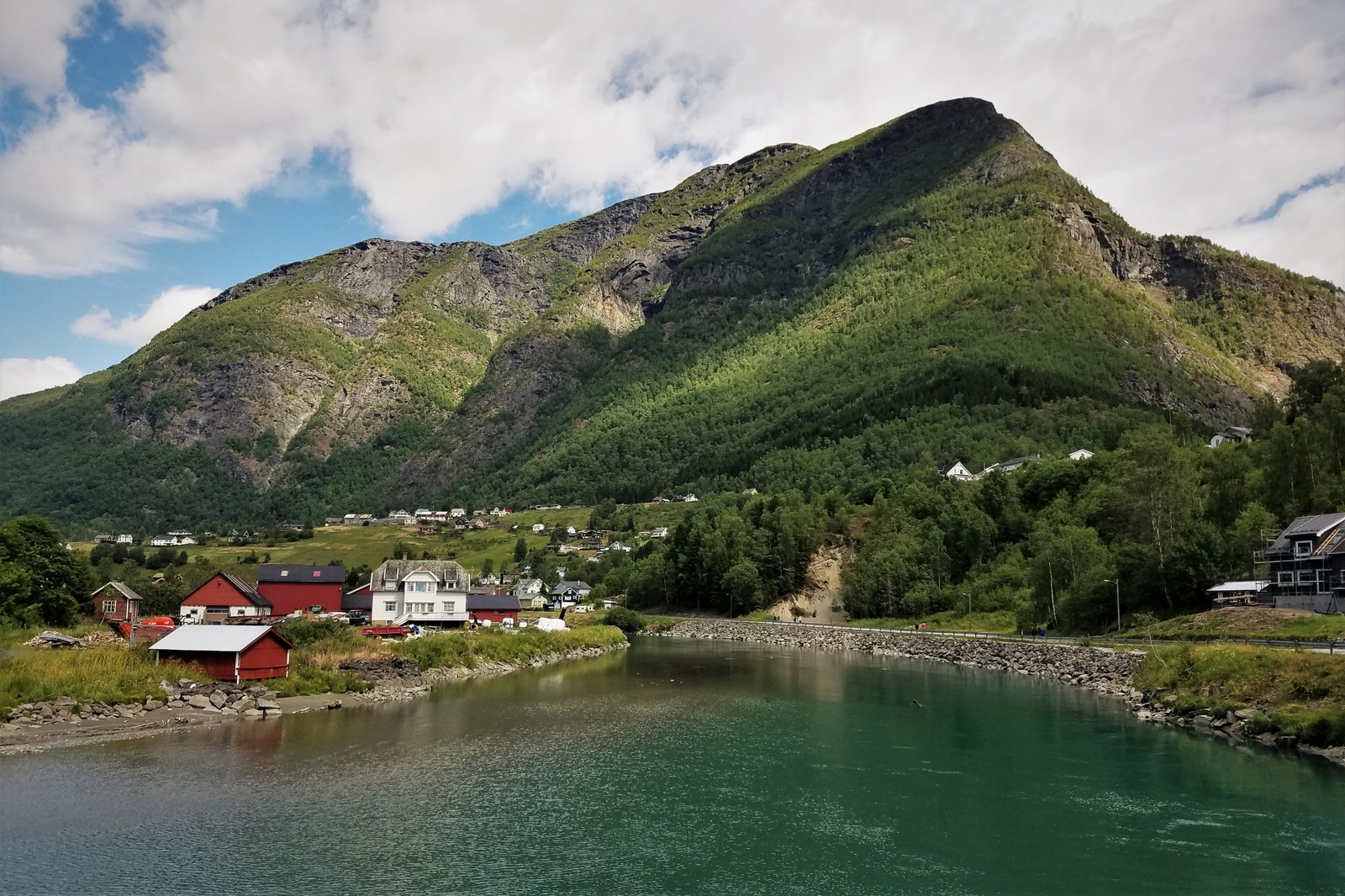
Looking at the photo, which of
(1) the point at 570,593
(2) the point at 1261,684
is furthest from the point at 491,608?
(2) the point at 1261,684

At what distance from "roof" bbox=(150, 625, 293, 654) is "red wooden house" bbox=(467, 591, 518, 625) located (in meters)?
41.1

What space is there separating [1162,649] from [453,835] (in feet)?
142

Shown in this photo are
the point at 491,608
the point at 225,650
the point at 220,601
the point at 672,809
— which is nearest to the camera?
the point at 672,809

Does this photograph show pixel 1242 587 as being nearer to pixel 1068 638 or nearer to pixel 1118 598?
pixel 1118 598

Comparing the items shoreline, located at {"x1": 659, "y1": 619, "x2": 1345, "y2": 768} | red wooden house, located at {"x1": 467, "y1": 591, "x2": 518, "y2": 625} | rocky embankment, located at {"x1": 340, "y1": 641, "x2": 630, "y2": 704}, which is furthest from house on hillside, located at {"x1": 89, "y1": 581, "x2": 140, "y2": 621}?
shoreline, located at {"x1": 659, "y1": 619, "x2": 1345, "y2": 768}

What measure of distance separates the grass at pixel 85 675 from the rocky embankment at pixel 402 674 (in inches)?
359

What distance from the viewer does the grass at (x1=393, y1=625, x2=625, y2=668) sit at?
5906 cm

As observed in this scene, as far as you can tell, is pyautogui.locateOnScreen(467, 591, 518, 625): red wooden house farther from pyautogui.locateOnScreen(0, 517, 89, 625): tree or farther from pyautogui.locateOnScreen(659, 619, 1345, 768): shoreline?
pyautogui.locateOnScreen(0, 517, 89, 625): tree

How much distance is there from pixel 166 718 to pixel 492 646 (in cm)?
2933

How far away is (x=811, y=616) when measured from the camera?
376 ft

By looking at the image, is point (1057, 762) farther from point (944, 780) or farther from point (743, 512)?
point (743, 512)

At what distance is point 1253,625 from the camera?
5034 centimetres

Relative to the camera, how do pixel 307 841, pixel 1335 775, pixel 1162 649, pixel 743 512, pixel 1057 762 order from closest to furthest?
pixel 307 841 < pixel 1335 775 < pixel 1057 762 < pixel 1162 649 < pixel 743 512

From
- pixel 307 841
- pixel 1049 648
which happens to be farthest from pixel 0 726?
pixel 1049 648
